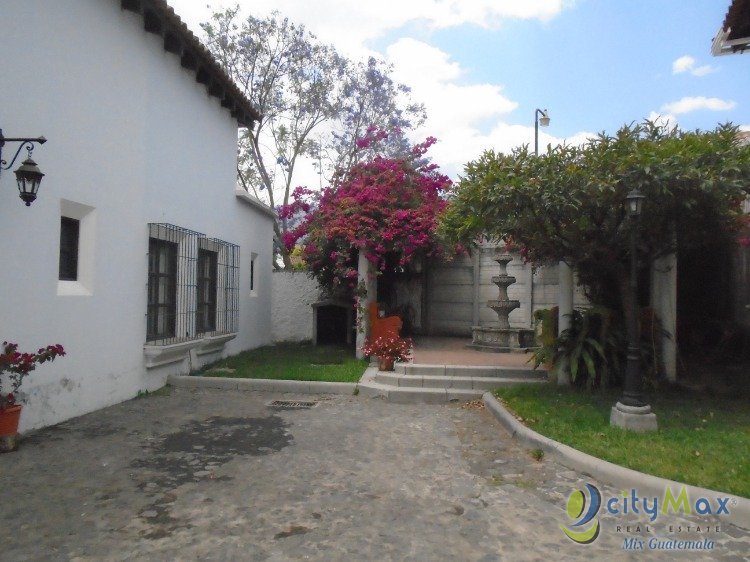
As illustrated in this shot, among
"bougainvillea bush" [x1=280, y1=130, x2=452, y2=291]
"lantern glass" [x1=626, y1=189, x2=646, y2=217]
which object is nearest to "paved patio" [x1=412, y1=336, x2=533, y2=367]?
"bougainvillea bush" [x1=280, y1=130, x2=452, y2=291]

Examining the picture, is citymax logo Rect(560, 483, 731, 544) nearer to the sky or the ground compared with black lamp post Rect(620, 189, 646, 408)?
nearer to the ground

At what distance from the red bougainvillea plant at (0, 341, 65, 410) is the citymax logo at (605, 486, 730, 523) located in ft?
17.1

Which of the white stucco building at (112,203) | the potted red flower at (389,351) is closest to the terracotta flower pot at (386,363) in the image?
the potted red flower at (389,351)

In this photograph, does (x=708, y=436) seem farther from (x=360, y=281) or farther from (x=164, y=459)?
(x=360, y=281)

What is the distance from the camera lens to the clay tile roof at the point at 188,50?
7486 mm

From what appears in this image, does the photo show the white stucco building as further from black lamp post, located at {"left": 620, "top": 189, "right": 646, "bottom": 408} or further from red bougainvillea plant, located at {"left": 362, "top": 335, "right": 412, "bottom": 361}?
black lamp post, located at {"left": 620, "top": 189, "right": 646, "bottom": 408}

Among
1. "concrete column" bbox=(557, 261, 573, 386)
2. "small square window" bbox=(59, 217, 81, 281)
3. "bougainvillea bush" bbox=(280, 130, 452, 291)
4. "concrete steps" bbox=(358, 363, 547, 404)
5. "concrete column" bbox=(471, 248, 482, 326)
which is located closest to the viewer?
"small square window" bbox=(59, 217, 81, 281)

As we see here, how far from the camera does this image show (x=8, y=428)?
16.7 ft

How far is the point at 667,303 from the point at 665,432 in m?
3.25

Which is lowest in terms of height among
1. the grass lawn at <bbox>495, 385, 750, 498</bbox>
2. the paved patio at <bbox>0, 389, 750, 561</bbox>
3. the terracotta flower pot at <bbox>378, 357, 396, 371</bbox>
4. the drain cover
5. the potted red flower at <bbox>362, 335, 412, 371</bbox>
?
the paved patio at <bbox>0, 389, 750, 561</bbox>

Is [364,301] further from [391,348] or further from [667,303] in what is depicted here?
[667,303]

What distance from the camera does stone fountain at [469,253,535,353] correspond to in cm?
1098

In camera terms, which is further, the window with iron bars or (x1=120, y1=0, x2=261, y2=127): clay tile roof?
the window with iron bars

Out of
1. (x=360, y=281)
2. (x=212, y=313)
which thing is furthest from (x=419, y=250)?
(x=212, y=313)
